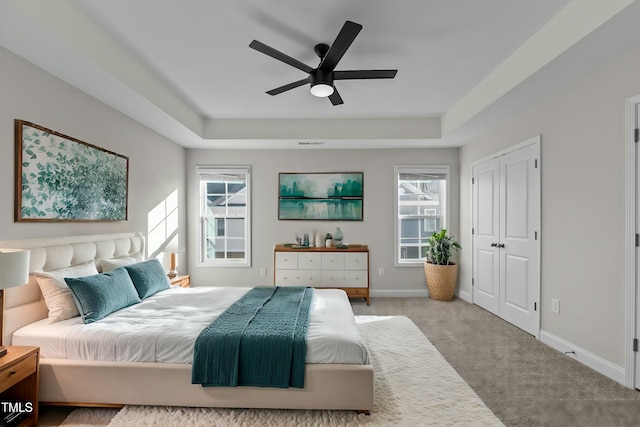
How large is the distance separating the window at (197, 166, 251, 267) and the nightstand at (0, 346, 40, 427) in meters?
3.37

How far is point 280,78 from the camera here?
3324 mm

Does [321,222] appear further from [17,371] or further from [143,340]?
[17,371]

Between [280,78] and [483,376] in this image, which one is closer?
[483,376]

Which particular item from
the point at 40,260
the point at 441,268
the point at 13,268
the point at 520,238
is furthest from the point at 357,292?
the point at 13,268

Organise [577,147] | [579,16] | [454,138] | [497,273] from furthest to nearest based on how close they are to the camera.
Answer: [454,138] → [497,273] → [577,147] → [579,16]

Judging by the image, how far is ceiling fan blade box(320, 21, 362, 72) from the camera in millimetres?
1951

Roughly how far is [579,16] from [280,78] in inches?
94.4

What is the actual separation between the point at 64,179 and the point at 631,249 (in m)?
4.44

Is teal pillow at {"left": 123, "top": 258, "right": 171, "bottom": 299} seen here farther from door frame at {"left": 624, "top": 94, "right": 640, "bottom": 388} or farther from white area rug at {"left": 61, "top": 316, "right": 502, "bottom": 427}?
door frame at {"left": 624, "top": 94, "right": 640, "bottom": 388}

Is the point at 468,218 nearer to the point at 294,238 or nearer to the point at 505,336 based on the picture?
the point at 505,336

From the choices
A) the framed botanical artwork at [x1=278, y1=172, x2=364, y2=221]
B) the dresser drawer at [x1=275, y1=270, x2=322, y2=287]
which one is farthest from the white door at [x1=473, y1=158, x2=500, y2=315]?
the dresser drawer at [x1=275, y1=270, x2=322, y2=287]

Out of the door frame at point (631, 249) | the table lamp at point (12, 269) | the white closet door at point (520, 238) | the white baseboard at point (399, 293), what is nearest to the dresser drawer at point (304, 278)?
the white baseboard at point (399, 293)

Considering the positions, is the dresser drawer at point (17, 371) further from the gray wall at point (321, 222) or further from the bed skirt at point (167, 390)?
the gray wall at point (321, 222)

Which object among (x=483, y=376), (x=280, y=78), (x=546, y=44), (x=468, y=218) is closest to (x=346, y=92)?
(x=280, y=78)
